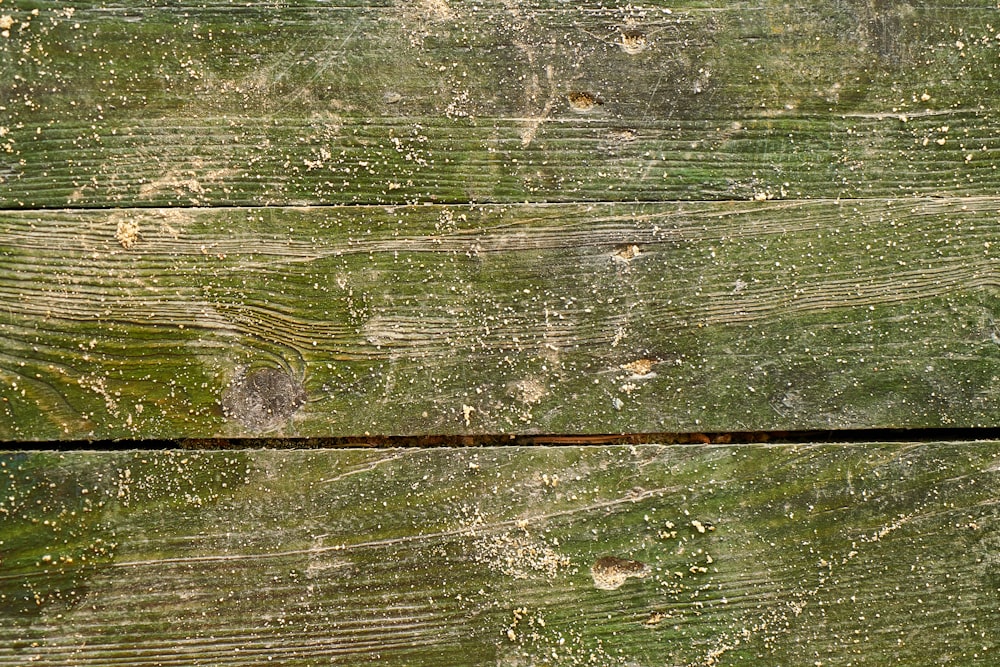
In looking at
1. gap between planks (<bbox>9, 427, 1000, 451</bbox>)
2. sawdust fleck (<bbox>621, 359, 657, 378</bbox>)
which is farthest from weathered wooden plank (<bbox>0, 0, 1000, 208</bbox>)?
gap between planks (<bbox>9, 427, 1000, 451</bbox>)

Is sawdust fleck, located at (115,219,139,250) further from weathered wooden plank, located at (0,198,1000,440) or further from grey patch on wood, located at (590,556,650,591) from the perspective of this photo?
grey patch on wood, located at (590,556,650,591)

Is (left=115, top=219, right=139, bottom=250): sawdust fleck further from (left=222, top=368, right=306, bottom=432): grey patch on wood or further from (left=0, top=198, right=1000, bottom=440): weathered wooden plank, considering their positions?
(left=222, top=368, right=306, bottom=432): grey patch on wood

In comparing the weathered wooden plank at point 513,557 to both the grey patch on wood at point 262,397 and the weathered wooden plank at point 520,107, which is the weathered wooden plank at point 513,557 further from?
the weathered wooden plank at point 520,107

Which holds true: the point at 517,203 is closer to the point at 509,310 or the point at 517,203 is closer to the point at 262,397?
the point at 509,310

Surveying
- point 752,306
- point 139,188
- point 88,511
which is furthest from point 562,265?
point 88,511

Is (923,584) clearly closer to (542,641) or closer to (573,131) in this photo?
(542,641)

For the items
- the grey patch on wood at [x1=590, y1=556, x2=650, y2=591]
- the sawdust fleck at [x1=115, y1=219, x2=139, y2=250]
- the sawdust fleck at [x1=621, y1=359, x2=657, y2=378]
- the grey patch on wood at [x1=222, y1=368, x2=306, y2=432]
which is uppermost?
the sawdust fleck at [x1=115, y1=219, x2=139, y2=250]

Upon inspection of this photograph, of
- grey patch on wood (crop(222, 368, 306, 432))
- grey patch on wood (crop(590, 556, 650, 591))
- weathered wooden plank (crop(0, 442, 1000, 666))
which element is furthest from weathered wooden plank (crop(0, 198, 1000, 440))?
grey patch on wood (crop(590, 556, 650, 591))

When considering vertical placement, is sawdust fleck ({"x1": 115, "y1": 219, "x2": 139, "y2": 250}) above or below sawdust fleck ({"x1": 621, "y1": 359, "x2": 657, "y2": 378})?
above
